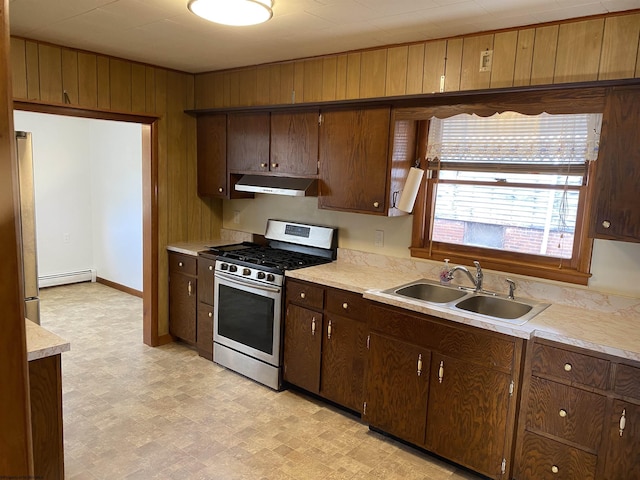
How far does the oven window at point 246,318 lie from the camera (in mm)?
3494

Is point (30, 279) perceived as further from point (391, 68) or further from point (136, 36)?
point (391, 68)

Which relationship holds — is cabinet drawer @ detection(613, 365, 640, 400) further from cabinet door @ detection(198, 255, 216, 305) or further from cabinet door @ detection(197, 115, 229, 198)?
cabinet door @ detection(197, 115, 229, 198)

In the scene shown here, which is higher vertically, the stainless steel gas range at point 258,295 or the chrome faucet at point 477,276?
the chrome faucet at point 477,276

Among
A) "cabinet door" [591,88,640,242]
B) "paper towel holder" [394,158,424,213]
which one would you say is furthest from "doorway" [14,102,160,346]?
"cabinet door" [591,88,640,242]

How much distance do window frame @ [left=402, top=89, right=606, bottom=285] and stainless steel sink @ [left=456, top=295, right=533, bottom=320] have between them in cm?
22

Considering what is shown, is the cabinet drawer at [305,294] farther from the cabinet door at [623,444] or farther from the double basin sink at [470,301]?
the cabinet door at [623,444]

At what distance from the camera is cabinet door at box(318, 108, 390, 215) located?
316cm

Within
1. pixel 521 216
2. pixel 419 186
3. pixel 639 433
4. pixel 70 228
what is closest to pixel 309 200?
pixel 419 186

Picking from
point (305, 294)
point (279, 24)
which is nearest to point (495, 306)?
point (305, 294)

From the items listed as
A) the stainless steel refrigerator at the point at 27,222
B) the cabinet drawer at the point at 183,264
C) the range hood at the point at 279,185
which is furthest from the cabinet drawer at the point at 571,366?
the stainless steel refrigerator at the point at 27,222

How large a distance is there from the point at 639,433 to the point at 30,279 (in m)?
3.46

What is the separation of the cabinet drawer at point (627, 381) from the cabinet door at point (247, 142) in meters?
2.76

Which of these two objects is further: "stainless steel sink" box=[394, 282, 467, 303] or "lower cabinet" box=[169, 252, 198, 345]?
"lower cabinet" box=[169, 252, 198, 345]

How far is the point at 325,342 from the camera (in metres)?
3.23
